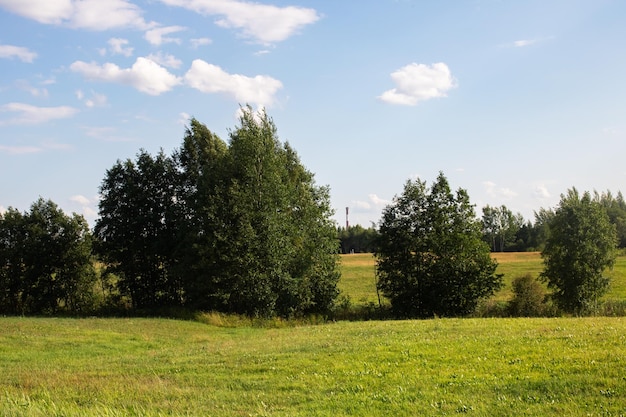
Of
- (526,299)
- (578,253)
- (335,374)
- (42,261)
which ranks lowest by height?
(526,299)

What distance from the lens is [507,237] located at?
501 feet

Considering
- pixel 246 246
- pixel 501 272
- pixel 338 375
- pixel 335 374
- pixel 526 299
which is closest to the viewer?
pixel 338 375

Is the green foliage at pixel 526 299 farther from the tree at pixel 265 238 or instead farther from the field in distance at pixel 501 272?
the tree at pixel 265 238

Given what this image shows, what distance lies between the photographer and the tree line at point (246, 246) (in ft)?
131

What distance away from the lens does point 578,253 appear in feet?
145

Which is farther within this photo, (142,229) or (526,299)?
(142,229)

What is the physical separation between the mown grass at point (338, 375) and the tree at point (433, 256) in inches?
750

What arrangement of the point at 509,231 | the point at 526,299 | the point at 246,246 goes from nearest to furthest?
the point at 246,246
the point at 526,299
the point at 509,231

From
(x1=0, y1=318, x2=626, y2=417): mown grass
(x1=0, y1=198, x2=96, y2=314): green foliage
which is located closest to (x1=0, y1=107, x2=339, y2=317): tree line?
(x1=0, y1=198, x2=96, y2=314): green foliage

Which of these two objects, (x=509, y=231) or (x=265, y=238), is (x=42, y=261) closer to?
(x=265, y=238)

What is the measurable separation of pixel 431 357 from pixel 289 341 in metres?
9.16

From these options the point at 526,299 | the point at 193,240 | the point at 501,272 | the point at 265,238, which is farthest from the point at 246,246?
the point at 501,272

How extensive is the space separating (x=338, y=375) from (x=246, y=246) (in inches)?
1016

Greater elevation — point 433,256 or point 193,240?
point 193,240
